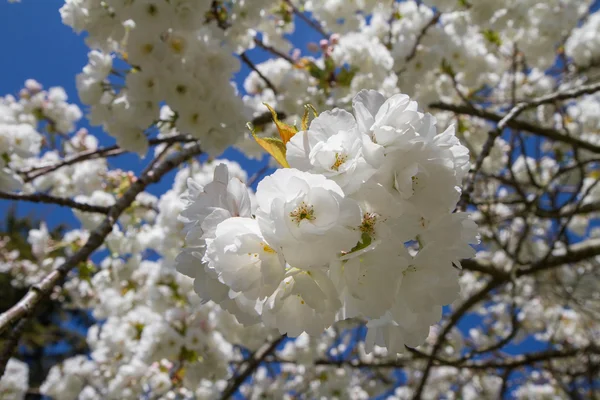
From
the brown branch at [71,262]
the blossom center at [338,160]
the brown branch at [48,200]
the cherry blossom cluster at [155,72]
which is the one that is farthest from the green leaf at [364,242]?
the cherry blossom cluster at [155,72]

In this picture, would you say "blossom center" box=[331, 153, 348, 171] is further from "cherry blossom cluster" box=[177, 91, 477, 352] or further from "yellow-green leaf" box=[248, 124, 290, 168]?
"yellow-green leaf" box=[248, 124, 290, 168]

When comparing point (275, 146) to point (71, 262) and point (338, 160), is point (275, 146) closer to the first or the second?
point (338, 160)

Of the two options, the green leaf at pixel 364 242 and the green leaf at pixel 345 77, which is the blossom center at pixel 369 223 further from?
the green leaf at pixel 345 77

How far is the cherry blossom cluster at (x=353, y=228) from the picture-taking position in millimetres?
643

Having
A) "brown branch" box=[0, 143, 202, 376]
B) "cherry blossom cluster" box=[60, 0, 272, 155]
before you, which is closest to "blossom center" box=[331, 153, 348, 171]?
"brown branch" box=[0, 143, 202, 376]

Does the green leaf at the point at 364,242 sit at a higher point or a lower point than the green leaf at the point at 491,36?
lower

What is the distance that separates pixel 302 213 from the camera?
66 cm

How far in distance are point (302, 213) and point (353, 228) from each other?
9 centimetres

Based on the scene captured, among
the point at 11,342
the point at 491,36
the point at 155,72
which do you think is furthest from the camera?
the point at 491,36

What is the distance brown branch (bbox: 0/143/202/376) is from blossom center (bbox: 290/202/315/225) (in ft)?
2.70

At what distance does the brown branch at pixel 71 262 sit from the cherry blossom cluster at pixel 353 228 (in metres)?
0.64

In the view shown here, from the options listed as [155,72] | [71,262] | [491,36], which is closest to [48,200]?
[71,262]

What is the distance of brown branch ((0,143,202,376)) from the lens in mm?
1054

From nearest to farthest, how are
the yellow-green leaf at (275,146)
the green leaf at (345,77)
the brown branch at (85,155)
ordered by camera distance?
the yellow-green leaf at (275,146)
the brown branch at (85,155)
the green leaf at (345,77)
